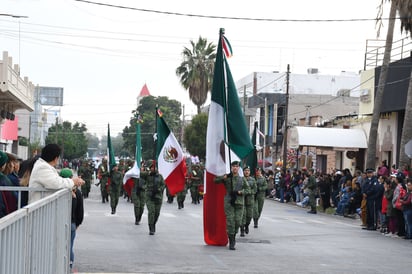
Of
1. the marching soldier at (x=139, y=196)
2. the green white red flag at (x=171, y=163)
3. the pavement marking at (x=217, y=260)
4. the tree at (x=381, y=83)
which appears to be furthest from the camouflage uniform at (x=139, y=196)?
the tree at (x=381, y=83)

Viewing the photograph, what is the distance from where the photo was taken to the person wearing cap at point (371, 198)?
79.1 feet

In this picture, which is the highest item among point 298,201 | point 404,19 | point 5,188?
point 404,19

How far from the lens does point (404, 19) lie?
30203mm

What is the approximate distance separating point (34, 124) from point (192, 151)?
37793 millimetres

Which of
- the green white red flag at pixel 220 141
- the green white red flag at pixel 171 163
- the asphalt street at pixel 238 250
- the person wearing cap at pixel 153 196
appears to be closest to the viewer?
the asphalt street at pixel 238 250

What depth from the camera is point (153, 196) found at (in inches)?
747

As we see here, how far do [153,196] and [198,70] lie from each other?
44.7m

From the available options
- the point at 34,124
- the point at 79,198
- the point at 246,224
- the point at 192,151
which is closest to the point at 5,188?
the point at 79,198

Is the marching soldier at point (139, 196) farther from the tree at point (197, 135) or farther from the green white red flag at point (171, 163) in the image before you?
the tree at point (197, 135)

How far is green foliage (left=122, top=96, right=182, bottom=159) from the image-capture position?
387ft

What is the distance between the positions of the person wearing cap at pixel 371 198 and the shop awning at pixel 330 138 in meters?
16.2

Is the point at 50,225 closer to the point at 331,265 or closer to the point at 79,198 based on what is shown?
the point at 79,198

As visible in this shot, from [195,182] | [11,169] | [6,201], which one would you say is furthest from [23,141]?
[6,201]

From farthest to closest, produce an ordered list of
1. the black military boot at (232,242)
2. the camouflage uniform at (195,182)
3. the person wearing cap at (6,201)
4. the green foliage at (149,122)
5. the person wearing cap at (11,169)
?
the green foliage at (149,122) < the camouflage uniform at (195,182) < the black military boot at (232,242) < the person wearing cap at (11,169) < the person wearing cap at (6,201)
